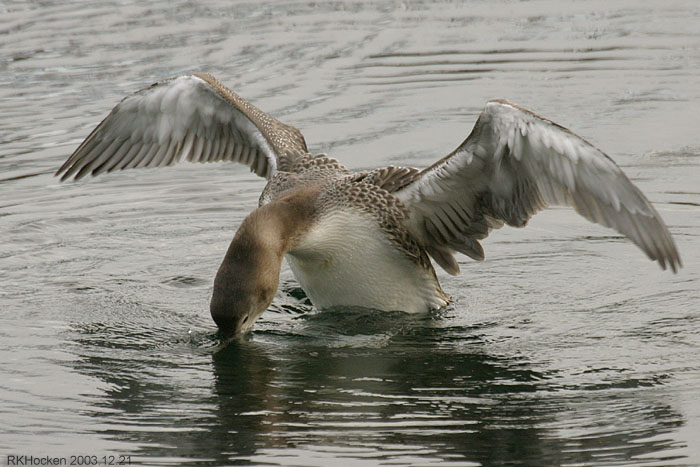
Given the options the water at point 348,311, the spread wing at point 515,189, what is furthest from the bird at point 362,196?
the water at point 348,311

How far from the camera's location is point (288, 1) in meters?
19.4

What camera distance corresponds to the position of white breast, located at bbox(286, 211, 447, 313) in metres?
9.73

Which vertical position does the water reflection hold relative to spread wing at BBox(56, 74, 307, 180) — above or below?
below

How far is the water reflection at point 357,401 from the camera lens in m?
7.28

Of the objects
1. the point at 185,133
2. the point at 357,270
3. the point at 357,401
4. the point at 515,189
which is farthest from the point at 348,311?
the point at 185,133

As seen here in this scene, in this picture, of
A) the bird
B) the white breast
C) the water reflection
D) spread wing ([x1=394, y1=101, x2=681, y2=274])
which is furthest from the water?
spread wing ([x1=394, y1=101, x2=681, y2=274])

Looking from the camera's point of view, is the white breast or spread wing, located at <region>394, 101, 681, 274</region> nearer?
spread wing, located at <region>394, 101, 681, 274</region>

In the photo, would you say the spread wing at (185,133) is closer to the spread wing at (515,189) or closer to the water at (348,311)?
the water at (348,311)

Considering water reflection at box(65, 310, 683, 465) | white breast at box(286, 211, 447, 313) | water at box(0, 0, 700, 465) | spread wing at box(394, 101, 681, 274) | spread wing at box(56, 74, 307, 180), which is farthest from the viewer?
spread wing at box(56, 74, 307, 180)

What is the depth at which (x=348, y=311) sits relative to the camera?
402 inches

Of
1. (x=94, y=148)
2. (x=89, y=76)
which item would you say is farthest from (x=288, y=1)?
(x=94, y=148)

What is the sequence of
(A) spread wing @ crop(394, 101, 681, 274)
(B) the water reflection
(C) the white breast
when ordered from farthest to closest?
(C) the white breast < (A) spread wing @ crop(394, 101, 681, 274) < (B) the water reflection

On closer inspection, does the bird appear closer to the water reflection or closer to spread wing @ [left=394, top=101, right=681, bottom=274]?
spread wing @ [left=394, top=101, right=681, bottom=274]

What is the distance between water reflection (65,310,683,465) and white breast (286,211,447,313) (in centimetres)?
30
